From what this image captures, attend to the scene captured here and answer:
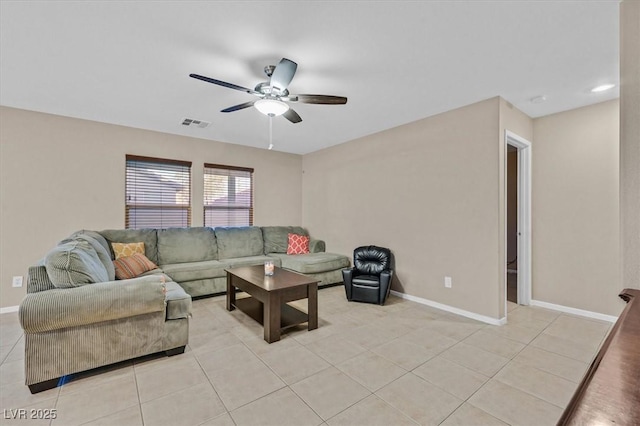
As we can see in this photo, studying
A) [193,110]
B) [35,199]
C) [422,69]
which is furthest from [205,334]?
[422,69]

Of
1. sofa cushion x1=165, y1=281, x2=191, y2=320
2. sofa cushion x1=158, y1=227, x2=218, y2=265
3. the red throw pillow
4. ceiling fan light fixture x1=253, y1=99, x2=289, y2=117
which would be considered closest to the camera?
sofa cushion x1=165, y1=281, x2=191, y2=320

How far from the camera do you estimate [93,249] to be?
291 centimetres

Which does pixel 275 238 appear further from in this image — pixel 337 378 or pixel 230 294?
pixel 337 378

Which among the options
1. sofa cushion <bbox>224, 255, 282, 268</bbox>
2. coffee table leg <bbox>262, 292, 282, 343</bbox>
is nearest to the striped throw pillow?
sofa cushion <bbox>224, 255, 282, 268</bbox>

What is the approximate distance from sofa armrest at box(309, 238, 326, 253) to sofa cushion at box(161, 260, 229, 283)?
68.0 inches

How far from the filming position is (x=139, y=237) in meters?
4.33

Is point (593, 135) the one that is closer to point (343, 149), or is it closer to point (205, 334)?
point (343, 149)

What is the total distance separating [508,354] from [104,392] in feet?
10.6

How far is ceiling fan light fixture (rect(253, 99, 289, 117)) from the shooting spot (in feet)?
8.77

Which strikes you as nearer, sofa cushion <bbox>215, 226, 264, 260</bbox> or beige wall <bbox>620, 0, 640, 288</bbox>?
beige wall <bbox>620, 0, 640, 288</bbox>

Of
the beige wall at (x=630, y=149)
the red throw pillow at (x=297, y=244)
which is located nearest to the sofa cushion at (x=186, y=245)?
the red throw pillow at (x=297, y=244)

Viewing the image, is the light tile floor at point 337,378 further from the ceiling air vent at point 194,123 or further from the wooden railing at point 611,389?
the ceiling air vent at point 194,123

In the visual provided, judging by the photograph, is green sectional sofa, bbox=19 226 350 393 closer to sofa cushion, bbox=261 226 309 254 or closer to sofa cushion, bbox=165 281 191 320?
sofa cushion, bbox=165 281 191 320

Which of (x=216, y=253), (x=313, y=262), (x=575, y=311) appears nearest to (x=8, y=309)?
(x=216, y=253)
